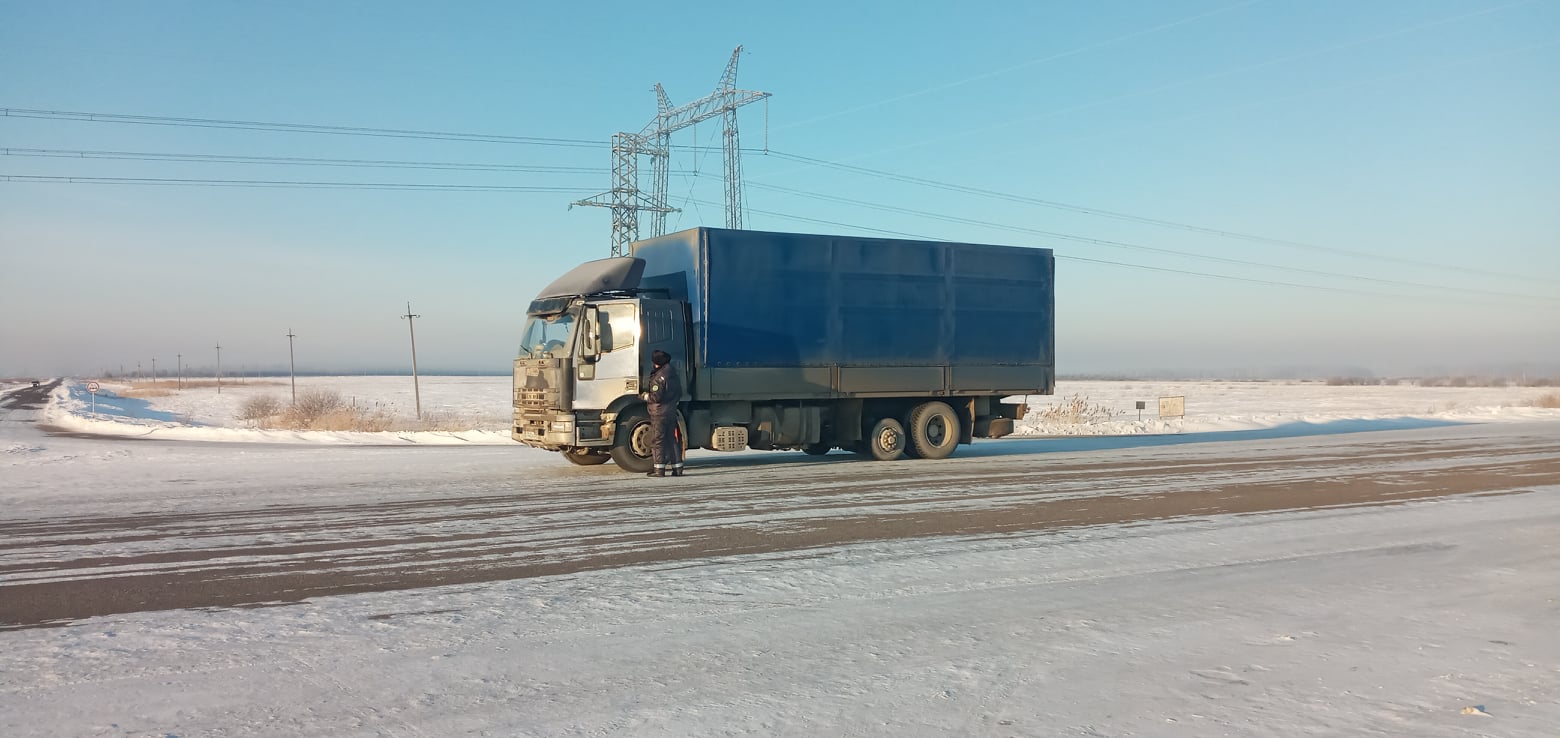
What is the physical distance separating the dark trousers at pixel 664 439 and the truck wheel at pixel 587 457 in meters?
1.82

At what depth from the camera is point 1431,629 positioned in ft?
17.3

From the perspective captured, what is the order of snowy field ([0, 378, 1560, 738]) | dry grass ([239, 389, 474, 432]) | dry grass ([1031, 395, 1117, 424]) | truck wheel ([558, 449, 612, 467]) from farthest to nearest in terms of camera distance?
dry grass ([1031, 395, 1117, 424]), dry grass ([239, 389, 474, 432]), truck wheel ([558, 449, 612, 467]), snowy field ([0, 378, 1560, 738])

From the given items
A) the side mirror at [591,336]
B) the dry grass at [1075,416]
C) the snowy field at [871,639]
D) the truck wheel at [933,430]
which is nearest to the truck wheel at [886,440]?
the truck wheel at [933,430]

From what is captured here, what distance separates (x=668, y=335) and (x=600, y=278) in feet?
4.32

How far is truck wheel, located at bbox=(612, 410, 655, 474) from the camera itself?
46.3 ft

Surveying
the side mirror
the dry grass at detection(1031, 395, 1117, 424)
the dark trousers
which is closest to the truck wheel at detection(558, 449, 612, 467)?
the dark trousers

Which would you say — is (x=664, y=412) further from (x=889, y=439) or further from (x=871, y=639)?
(x=871, y=639)

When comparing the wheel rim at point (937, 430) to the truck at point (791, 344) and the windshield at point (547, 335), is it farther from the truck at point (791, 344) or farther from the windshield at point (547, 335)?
the windshield at point (547, 335)

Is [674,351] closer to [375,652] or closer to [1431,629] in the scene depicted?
[375,652]

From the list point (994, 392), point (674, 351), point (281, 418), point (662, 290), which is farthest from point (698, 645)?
point (281, 418)

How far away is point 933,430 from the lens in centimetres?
1697

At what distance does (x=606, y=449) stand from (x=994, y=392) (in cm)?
697

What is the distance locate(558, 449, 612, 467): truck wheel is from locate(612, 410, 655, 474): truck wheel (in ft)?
3.60

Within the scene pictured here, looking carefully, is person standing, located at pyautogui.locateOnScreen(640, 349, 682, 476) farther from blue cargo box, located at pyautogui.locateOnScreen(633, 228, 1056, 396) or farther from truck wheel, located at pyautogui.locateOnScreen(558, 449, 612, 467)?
truck wheel, located at pyautogui.locateOnScreen(558, 449, 612, 467)
